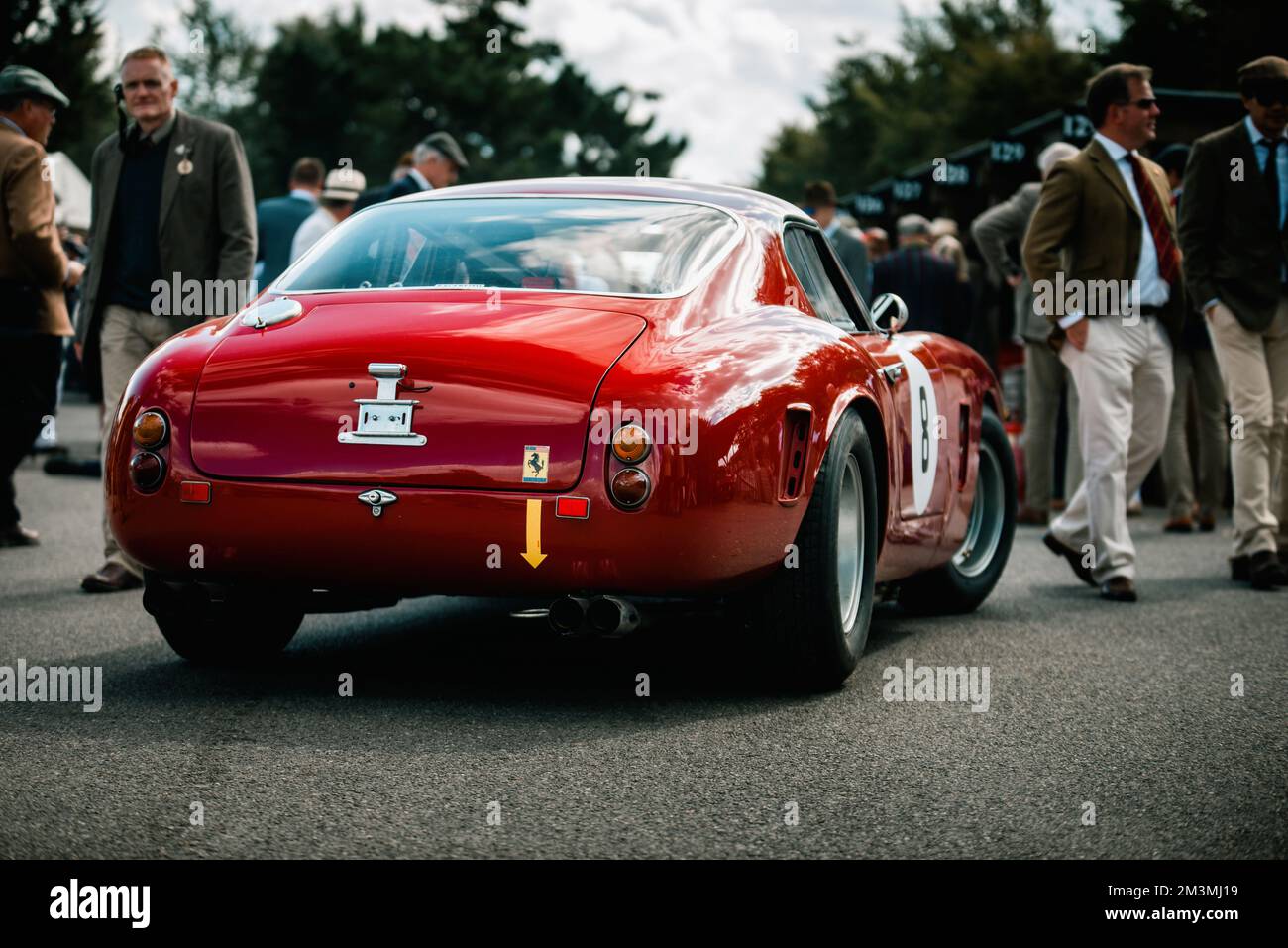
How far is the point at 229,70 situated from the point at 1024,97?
57.8 m

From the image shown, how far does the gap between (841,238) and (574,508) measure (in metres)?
7.45

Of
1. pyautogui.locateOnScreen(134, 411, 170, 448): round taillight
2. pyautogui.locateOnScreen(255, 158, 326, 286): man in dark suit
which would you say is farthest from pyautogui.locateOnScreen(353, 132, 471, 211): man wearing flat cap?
pyautogui.locateOnScreen(134, 411, 170, 448): round taillight

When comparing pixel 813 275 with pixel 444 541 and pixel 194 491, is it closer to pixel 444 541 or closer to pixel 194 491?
pixel 444 541

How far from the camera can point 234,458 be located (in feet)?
14.6

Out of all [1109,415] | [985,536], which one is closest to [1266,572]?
[1109,415]

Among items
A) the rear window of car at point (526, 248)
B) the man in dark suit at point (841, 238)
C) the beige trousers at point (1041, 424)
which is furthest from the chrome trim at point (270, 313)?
the beige trousers at point (1041, 424)

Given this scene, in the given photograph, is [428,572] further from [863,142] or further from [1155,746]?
[863,142]

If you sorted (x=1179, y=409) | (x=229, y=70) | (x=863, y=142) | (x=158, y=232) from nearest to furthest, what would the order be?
(x=158, y=232), (x=1179, y=409), (x=863, y=142), (x=229, y=70)

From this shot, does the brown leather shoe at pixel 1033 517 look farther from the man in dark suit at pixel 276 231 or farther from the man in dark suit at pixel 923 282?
the man in dark suit at pixel 276 231

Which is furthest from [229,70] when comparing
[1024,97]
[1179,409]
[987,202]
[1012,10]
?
[1179,409]

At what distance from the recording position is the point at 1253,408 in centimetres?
796

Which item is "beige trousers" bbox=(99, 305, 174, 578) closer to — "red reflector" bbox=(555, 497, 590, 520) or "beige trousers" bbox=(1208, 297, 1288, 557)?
"red reflector" bbox=(555, 497, 590, 520)

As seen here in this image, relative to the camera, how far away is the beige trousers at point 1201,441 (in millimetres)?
10805

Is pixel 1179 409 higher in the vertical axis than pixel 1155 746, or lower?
higher
